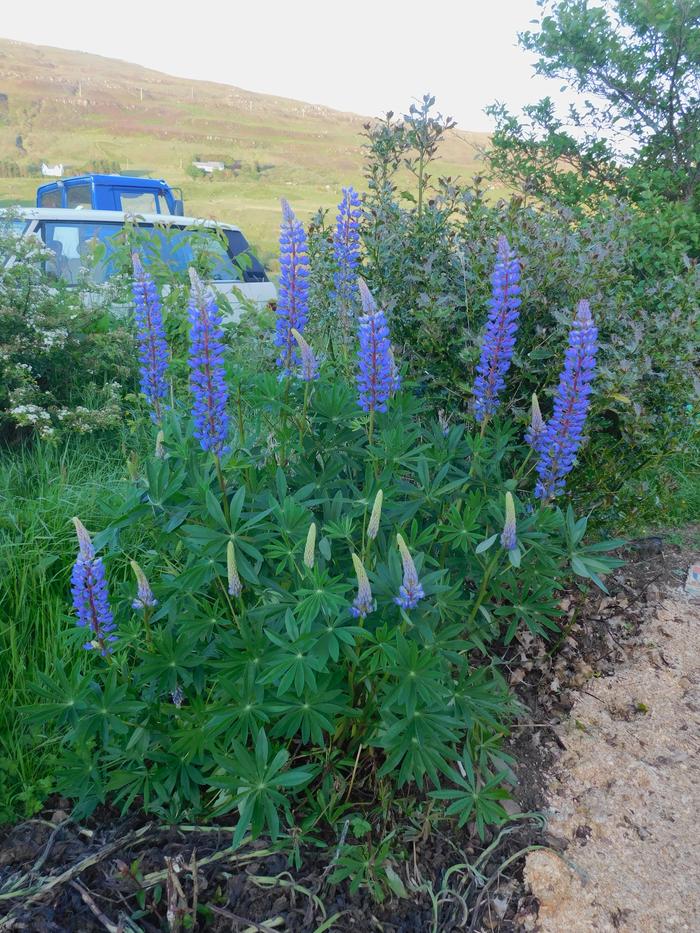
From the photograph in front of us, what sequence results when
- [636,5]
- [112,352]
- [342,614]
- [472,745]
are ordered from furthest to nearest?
[636,5]
[112,352]
[472,745]
[342,614]

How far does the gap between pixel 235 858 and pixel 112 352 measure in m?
3.57

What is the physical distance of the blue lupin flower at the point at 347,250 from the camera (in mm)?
2844

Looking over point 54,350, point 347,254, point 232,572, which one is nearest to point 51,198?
point 54,350

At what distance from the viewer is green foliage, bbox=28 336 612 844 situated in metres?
1.81

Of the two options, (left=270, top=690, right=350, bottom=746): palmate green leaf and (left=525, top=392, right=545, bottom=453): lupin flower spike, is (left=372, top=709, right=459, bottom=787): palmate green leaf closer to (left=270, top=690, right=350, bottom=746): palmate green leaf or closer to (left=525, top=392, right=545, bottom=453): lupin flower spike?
(left=270, top=690, right=350, bottom=746): palmate green leaf

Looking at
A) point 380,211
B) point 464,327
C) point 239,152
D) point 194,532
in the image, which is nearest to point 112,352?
point 380,211

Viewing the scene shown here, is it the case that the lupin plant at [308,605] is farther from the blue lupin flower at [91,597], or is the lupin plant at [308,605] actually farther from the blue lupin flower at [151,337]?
the blue lupin flower at [151,337]

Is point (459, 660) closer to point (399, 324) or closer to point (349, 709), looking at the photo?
point (349, 709)

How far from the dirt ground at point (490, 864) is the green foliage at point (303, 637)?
107 millimetres

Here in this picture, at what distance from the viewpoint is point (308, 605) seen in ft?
5.69

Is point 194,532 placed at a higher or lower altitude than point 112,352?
higher

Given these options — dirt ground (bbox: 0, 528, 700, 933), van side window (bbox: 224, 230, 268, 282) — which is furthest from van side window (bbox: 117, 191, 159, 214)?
dirt ground (bbox: 0, 528, 700, 933)

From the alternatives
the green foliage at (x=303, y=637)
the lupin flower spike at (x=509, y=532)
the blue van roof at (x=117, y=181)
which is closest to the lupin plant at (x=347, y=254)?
the green foliage at (x=303, y=637)

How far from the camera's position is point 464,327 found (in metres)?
2.89
